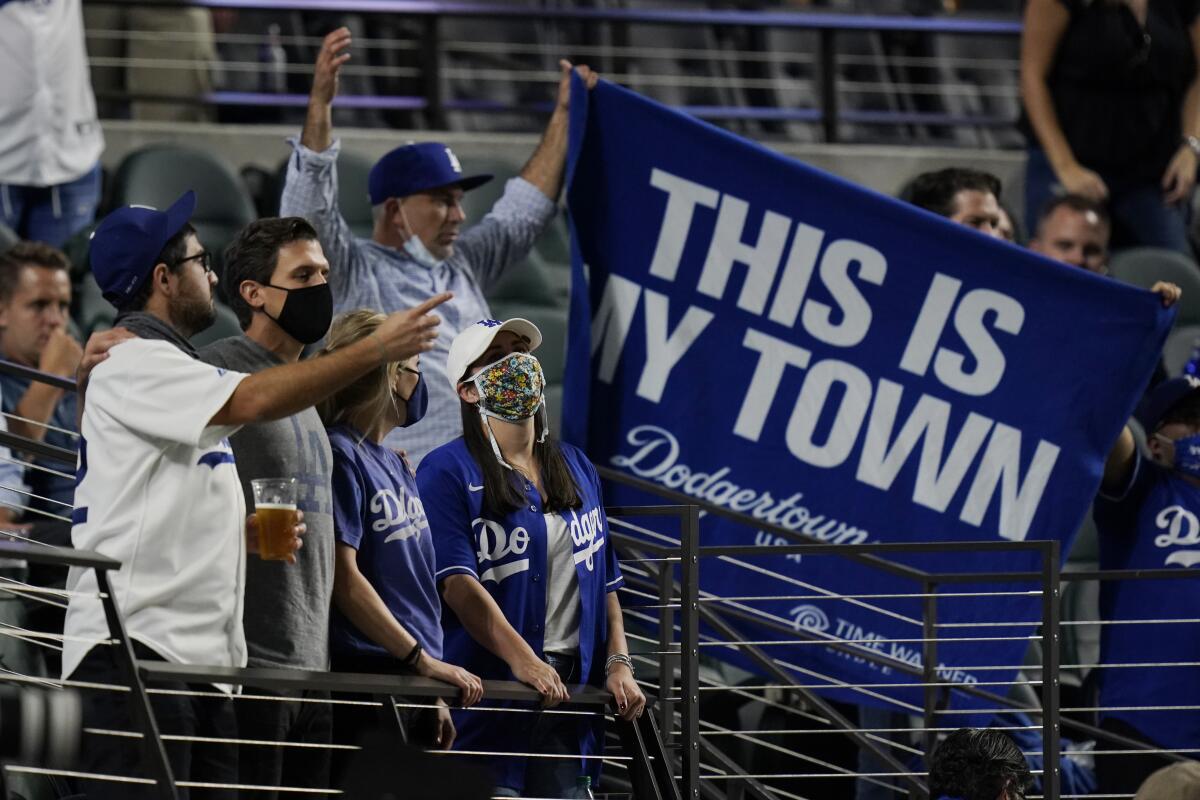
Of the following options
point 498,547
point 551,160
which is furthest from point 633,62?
point 498,547

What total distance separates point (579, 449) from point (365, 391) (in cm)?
78

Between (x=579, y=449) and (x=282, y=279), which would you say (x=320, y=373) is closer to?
(x=282, y=279)

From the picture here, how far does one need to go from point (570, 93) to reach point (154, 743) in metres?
2.74

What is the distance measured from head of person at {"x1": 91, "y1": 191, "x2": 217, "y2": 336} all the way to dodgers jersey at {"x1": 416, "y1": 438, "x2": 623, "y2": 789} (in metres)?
0.76

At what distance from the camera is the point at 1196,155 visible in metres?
8.03

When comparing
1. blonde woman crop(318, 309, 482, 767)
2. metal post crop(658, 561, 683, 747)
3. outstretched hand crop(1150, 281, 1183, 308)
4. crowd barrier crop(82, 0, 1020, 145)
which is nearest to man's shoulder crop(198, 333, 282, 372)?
blonde woman crop(318, 309, 482, 767)

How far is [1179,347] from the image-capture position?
8430mm

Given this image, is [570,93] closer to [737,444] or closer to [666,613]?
[737,444]

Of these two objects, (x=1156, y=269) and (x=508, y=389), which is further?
(x=1156, y=269)

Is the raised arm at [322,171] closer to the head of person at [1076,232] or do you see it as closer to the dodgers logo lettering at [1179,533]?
the dodgers logo lettering at [1179,533]

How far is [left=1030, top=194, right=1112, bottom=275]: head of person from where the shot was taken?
6.87 m

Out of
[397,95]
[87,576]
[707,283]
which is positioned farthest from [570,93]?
[397,95]

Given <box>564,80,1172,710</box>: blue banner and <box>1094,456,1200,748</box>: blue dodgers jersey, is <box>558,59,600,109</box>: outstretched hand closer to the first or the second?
<box>564,80,1172,710</box>: blue banner

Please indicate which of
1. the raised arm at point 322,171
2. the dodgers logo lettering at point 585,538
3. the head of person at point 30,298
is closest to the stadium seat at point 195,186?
the head of person at point 30,298
